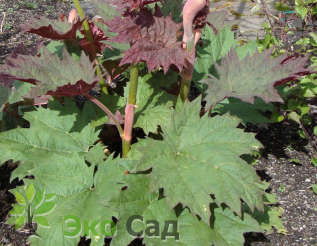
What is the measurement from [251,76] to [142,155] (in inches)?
21.5

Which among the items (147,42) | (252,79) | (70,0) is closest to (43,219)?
(147,42)

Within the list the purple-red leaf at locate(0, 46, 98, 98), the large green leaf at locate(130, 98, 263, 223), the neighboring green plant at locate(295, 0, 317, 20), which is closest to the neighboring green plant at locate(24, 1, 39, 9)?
the purple-red leaf at locate(0, 46, 98, 98)

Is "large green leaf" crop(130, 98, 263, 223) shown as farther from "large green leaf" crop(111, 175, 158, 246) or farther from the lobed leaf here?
the lobed leaf

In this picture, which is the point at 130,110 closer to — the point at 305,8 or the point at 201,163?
the point at 201,163

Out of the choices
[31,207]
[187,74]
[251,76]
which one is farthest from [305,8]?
[31,207]

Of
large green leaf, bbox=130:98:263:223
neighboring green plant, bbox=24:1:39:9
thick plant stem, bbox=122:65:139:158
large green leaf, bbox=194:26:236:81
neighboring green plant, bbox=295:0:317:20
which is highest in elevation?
neighboring green plant, bbox=24:1:39:9

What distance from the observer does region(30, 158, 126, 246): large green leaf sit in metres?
1.30

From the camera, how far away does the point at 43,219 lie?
135 centimetres

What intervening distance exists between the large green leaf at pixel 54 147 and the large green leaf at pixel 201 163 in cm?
29

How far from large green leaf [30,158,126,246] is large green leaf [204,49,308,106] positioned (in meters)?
0.50

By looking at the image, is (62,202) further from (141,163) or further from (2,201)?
(2,201)

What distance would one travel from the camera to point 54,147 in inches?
62.0

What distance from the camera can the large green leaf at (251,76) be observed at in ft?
4.79

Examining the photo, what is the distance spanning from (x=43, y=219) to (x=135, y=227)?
12.8 inches
